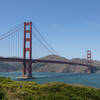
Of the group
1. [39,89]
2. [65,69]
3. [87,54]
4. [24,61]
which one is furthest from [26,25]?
[65,69]

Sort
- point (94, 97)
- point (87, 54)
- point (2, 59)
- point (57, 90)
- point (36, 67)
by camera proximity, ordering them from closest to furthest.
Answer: point (94, 97) → point (57, 90) → point (2, 59) → point (87, 54) → point (36, 67)

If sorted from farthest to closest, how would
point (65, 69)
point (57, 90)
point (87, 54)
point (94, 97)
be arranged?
1. point (65, 69)
2. point (87, 54)
3. point (57, 90)
4. point (94, 97)

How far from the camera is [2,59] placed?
1954 inches

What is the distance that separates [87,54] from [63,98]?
130593mm

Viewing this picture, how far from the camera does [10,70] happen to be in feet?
648

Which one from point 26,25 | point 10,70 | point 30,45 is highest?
point 26,25

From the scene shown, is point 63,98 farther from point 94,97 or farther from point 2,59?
point 2,59

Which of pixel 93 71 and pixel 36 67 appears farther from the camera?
pixel 36 67

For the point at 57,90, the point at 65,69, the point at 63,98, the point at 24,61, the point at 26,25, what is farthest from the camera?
the point at 65,69

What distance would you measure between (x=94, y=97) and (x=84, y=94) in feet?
2.05

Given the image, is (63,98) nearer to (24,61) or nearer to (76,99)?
(76,99)

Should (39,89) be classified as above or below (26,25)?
below

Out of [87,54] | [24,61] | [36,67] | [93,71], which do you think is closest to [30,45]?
[24,61]

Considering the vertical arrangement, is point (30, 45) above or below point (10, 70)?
above
